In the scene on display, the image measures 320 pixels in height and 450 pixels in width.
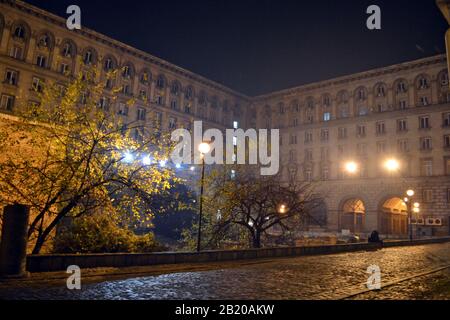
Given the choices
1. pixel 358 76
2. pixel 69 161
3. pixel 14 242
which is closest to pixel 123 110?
pixel 358 76

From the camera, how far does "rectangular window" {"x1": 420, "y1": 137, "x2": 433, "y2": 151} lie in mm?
47956

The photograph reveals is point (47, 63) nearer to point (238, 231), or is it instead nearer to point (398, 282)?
point (238, 231)

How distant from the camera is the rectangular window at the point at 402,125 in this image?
50.5 m

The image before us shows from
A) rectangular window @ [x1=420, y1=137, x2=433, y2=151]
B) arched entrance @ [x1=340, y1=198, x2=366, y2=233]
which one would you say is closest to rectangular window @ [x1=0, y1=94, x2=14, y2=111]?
arched entrance @ [x1=340, y1=198, x2=366, y2=233]

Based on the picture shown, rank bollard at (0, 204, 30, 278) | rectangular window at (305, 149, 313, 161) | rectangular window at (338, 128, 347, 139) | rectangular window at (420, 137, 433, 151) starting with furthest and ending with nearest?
rectangular window at (305, 149, 313, 161), rectangular window at (338, 128, 347, 139), rectangular window at (420, 137, 433, 151), bollard at (0, 204, 30, 278)

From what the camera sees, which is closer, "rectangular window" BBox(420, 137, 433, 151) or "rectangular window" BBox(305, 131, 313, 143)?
"rectangular window" BBox(420, 137, 433, 151)

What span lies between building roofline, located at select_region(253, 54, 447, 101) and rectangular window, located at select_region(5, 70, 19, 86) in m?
38.6

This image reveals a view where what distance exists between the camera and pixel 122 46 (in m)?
51.2

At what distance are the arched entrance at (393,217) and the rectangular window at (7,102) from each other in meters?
46.0

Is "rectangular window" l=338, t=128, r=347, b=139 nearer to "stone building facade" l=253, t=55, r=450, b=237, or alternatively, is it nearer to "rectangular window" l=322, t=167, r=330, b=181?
"stone building facade" l=253, t=55, r=450, b=237

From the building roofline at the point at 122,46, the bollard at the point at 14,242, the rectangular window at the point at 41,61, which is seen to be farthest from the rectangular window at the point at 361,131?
the bollard at the point at 14,242

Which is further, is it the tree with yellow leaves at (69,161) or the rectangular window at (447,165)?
the rectangular window at (447,165)

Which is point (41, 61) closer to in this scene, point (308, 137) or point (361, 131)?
point (308, 137)

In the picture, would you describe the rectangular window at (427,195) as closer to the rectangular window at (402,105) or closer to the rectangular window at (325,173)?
the rectangular window at (402,105)
